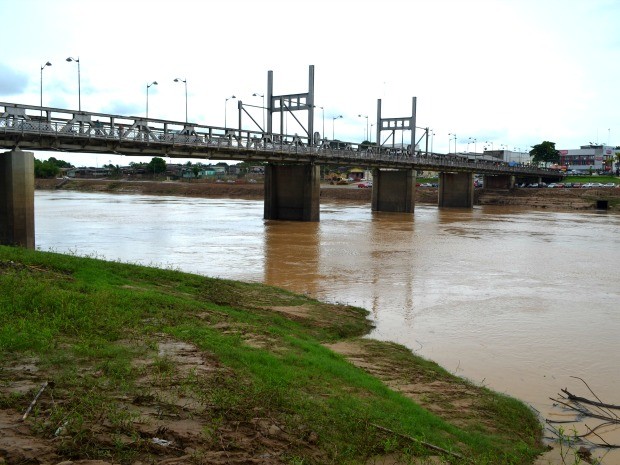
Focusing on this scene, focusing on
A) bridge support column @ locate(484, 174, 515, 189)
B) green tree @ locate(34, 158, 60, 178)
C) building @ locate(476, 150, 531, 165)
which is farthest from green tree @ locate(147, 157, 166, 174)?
bridge support column @ locate(484, 174, 515, 189)

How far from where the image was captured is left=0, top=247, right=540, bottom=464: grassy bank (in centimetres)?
Answer: 639

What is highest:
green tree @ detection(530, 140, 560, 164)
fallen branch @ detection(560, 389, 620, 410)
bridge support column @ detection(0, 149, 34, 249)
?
green tree @ detection(530, 140, 560, 164)

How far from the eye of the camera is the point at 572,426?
966 cm

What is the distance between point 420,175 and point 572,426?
166 metres

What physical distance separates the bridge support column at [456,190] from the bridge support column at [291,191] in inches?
1551

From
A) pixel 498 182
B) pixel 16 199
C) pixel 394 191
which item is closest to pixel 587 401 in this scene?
pixel 16 199

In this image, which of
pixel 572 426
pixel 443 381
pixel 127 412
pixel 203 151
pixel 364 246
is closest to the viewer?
pixel 127 412

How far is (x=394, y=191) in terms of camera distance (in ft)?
257

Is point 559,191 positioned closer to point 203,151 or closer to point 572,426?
point 203,151

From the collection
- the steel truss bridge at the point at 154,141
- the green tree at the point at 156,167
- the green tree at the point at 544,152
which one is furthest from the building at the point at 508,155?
the steel truss bridge at the point at 154,141

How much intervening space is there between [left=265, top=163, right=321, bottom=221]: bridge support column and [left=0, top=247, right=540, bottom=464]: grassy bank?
42783 mm

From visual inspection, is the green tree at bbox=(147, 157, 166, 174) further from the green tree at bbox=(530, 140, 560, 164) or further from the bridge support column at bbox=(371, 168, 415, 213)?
the bridge support column at bbox=(371, 168, 415, 213)

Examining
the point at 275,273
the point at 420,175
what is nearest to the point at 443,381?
the point at 275,273

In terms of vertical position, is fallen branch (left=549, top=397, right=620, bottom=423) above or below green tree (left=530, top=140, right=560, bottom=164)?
below
